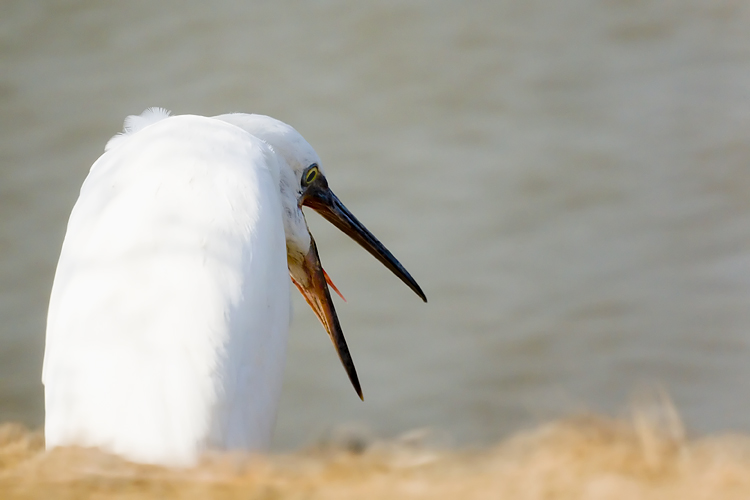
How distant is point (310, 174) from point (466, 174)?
1817 millimetres

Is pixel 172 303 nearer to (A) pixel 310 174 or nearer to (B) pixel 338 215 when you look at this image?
(A) pixel 310 174

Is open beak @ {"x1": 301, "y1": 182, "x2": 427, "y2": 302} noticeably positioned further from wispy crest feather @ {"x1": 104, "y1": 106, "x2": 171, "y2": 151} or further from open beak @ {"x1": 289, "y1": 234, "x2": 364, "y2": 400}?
wispy crest feather @ {"x1": 104, "y1": 106, "x2": 171, "y2": 151}

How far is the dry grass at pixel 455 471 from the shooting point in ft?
1.50

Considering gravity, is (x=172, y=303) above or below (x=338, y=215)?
below

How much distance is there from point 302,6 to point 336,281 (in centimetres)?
148

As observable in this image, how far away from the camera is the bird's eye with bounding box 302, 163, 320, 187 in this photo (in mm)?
1468

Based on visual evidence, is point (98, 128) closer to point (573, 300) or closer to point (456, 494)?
point (573, 300)

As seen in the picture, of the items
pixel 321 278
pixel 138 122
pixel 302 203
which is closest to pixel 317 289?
pixel 321 278

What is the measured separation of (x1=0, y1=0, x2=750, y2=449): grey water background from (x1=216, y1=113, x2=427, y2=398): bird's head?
95cm

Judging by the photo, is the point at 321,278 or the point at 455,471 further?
the point at 321,278

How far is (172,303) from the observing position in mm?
869

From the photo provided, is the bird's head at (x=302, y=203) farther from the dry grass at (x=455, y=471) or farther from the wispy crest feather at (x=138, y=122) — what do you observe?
the dry grass at (x=455, y=471)

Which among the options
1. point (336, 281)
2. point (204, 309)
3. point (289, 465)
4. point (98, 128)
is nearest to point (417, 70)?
point (336, 281)

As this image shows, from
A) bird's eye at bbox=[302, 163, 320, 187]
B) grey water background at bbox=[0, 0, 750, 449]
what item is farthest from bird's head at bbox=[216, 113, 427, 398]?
grey water background at bbox=[0, 0, 750, 449]
